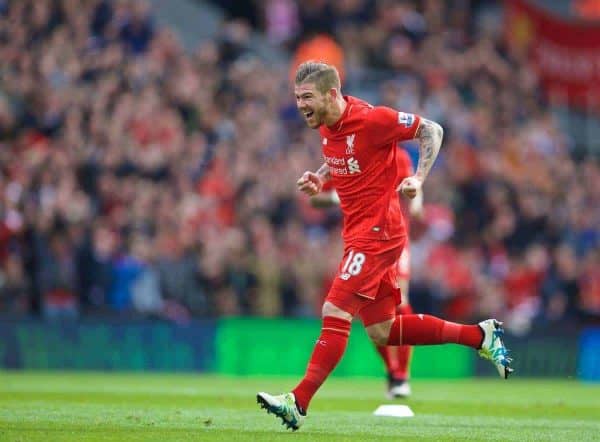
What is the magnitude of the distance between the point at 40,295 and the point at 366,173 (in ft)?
29.3

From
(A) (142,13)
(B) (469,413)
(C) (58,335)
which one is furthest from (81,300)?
(B) (469,413)

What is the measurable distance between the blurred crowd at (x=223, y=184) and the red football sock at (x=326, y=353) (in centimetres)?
856

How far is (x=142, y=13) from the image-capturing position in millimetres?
19547

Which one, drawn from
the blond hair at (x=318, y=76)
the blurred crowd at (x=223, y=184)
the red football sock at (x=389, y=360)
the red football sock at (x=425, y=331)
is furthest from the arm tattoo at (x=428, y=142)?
the blurred crowd at (x=223, y=184)

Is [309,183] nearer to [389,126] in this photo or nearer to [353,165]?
[353,165]

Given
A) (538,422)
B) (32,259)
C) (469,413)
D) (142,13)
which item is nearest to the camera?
(538,422)

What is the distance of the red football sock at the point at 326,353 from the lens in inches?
338

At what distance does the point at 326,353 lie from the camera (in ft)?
28.5

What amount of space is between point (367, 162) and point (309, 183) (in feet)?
1.61

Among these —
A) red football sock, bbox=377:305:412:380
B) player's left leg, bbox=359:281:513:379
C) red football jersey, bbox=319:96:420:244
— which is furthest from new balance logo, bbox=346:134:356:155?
red football sock, bbox=377:305:412:380

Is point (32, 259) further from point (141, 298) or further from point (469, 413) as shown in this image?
point (469, 413)

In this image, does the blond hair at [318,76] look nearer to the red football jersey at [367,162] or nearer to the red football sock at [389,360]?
the red football jersey at [367,162]

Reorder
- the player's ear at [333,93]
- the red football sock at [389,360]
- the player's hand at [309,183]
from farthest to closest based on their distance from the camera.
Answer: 1. the red football sock at [389,360]
2. the player's hand at [309,183]
3. the player's ear at [333,93]

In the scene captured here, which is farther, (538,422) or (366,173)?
(538,422)
